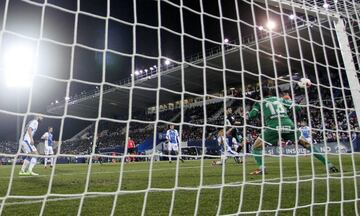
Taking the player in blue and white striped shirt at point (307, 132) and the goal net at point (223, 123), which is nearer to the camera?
the goal net at point (223, 123)

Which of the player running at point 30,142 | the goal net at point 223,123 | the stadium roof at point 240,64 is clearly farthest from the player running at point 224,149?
the player running at point 30,142

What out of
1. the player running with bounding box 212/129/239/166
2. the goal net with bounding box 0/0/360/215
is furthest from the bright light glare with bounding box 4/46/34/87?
the player running with bounding box 212/129/239/166

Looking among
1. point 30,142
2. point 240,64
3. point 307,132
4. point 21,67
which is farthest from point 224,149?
point 30,142

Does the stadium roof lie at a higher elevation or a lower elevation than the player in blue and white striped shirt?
higher

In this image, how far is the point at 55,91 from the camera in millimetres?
31828

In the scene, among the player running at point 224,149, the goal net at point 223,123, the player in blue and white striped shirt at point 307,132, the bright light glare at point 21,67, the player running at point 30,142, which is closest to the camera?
the goal net at point 223,123

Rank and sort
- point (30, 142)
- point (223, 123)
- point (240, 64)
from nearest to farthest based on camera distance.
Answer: point (223, 123)
point (30, 142)
point (240, 64)

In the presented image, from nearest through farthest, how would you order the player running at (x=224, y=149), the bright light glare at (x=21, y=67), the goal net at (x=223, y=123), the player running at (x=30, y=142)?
1. the goal net at (x=223, y=123)
2. the bright light glare at (x=21, y=67)
3. the player running at (x=224, y=149)
4. the player running at (x=30, y=142)

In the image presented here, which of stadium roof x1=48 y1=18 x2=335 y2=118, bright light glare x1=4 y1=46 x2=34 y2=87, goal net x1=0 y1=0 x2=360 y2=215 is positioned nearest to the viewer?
goal net x1=0 y1=0 x2=360 y2=215

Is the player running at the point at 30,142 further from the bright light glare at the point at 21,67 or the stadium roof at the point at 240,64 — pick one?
the stadium roof at the point at 240,64

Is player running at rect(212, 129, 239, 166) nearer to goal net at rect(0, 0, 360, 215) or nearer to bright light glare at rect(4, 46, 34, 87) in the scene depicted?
goal net at rect(0, 0, 360, 215)

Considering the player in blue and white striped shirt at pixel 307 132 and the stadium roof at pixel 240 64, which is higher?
the stadium roof at pixel 240 64

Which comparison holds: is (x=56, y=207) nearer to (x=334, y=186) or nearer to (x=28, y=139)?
(x=334, y=186)

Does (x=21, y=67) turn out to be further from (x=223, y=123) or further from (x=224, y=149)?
(x=224, y=149)
